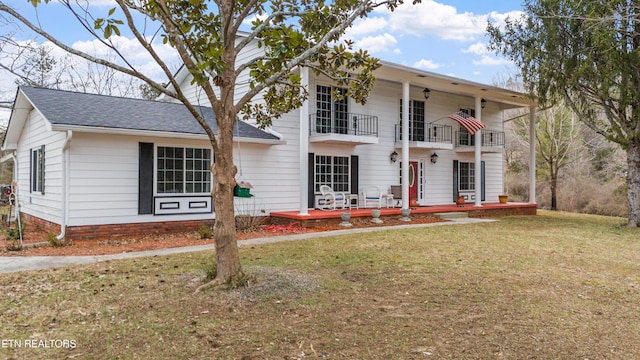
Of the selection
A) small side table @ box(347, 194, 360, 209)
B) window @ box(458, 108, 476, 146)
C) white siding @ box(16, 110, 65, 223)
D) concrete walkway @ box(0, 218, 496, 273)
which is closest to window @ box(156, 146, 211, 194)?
white siding @ box(16, 110, 65, 223)

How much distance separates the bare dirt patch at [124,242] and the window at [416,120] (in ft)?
19.5

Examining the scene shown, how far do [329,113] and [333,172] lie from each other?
198 cm

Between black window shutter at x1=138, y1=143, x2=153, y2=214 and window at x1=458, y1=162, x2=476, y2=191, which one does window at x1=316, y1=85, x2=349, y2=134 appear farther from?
window at x1=458, y1=162, x2=476, y2=191

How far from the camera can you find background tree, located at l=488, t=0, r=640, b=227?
38.9 ft

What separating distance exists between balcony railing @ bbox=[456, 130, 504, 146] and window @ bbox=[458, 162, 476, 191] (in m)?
0.96

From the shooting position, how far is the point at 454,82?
1511cm

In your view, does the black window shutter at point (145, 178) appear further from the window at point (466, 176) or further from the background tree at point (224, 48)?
the window at point (466, 176)

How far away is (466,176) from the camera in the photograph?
745 inches

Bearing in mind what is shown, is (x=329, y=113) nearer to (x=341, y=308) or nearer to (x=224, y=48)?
(x=224, y=48)

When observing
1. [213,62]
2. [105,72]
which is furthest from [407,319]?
[105,72]

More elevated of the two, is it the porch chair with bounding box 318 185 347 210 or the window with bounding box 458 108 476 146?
the window with bounding box 458 108 476 146

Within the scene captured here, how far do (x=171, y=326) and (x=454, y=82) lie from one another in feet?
44.2

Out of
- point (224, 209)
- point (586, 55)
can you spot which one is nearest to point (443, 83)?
point (586, 55)

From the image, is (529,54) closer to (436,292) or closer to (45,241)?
(436,292)
